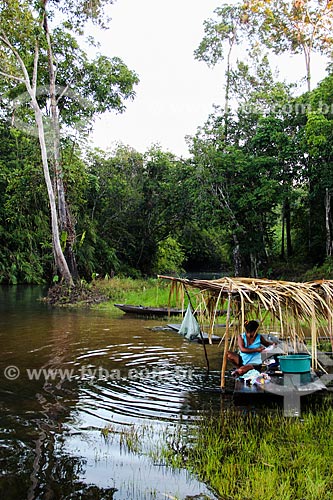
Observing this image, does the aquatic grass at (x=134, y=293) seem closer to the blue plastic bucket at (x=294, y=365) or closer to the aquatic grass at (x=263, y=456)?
the blue plastic bucket at (x=294, y=365)

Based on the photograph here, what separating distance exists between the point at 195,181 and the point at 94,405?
17.2 metres

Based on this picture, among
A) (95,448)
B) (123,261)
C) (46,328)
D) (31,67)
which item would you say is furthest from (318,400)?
(123,261)

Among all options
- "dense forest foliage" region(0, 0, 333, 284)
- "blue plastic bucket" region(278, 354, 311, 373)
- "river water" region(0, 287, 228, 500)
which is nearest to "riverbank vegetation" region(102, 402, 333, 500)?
"river water" region(0, 287, 228, 500)

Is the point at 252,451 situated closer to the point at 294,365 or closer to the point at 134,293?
the point at 294,365

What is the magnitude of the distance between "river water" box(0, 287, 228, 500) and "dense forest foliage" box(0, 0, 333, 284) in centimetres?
1042

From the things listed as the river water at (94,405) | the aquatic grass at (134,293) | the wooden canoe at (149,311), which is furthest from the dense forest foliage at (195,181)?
the river water at (94,405)

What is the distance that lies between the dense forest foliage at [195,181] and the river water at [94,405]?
10.4 m

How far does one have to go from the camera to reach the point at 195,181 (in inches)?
890

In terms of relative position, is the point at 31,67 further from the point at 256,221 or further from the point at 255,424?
the point at 255,424

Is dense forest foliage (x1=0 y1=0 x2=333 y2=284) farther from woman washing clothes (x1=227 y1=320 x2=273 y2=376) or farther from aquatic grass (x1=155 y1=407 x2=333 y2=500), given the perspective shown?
aquatic grass (x1=155 y1=407 x2=333 y2=500)

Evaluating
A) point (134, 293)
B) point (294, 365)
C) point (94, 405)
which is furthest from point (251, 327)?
point (134, 293)

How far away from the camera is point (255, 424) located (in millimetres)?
5492

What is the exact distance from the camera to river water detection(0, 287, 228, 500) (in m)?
4.21

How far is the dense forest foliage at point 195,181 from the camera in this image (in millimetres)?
20531
